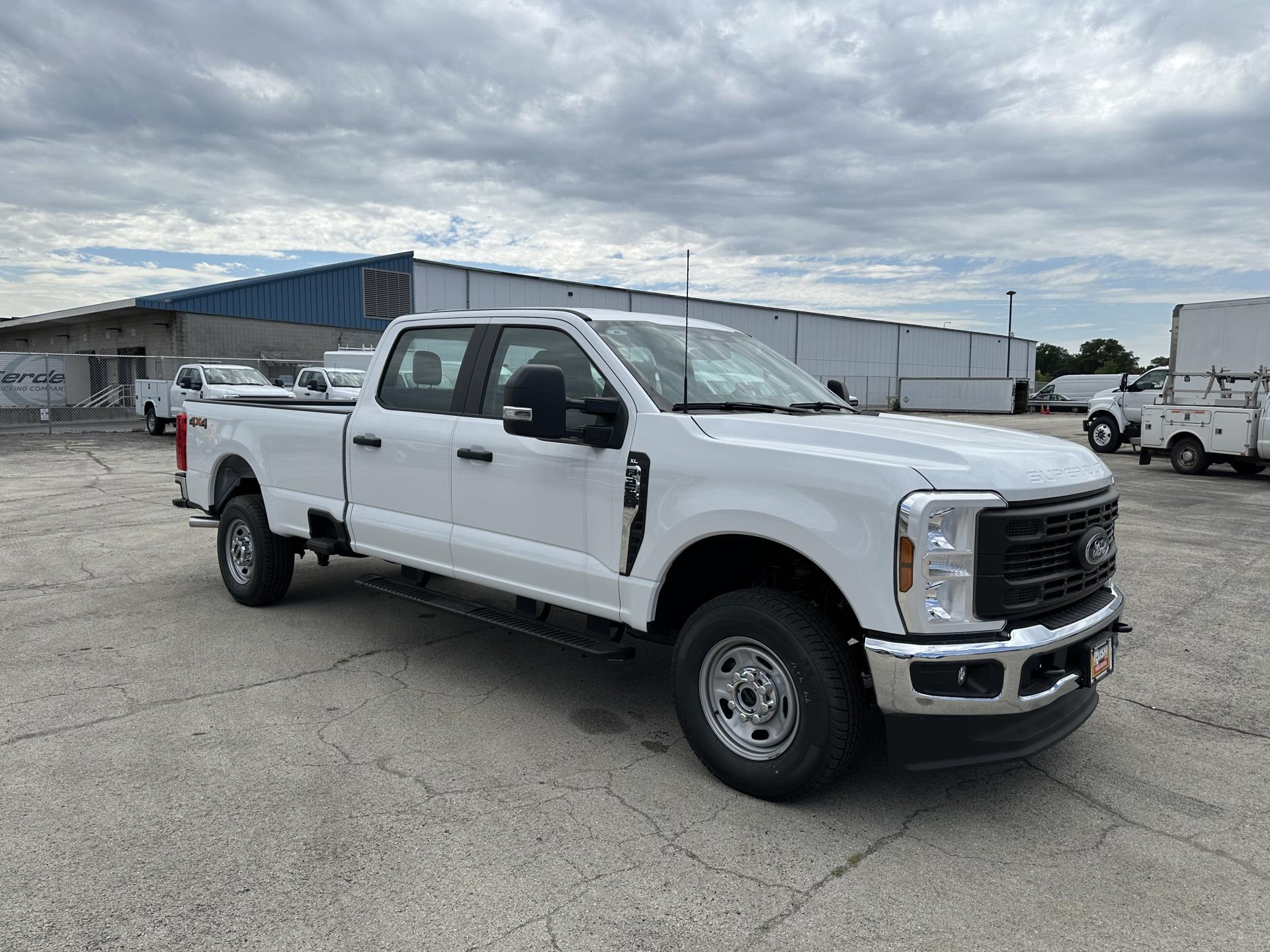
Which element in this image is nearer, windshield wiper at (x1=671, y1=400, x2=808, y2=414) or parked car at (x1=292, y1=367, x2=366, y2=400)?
windshield wiper at (x1=671, y1=400, x2=808, y2=414)

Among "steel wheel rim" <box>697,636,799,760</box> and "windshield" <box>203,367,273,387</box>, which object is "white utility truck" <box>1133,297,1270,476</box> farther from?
"windshield" <box>203,367,273,387</box>

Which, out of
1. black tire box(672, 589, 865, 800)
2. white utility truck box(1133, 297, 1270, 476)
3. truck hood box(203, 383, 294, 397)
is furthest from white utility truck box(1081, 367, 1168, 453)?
black tire box(672, 589, 865, 800)

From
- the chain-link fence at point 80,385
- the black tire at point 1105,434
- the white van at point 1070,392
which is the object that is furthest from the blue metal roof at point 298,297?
the white van at point 1070,392

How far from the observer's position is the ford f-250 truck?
325 cm

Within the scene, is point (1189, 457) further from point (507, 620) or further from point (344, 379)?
point (344, 379)

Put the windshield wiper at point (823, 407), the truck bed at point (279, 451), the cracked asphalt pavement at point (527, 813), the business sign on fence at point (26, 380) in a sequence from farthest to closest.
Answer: the business sign on fence at point (26, 380), the truck bed at point (279, 451), the windshield wiper at point (823, 407), the cracked asphalt pavement at point (527, 813)

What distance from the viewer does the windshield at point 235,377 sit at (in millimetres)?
22750

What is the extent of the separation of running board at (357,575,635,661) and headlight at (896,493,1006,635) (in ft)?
4.54

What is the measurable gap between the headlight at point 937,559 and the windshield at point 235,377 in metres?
21.8

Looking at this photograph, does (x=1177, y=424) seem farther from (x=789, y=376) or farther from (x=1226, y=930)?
(x=1226, y=930)

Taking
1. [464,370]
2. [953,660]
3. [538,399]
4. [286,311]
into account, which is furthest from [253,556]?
[286,311]

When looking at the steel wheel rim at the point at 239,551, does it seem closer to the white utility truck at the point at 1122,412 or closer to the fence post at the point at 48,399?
the white utility truck at the point at 1122,412

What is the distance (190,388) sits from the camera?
22766mm

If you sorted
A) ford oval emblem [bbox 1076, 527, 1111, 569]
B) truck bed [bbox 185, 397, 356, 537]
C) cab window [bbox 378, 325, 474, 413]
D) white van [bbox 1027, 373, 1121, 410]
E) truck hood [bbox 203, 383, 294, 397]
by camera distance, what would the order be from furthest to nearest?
white van [bbox 1027, 373, 1121, 410], truck hood [bbox 203, 383, 294, 397], truck bed [bbox 185, 397, 356, 537], cab window [bbox 378, 325, 474, 413], ford oval emblem [bbox 1076, 527, 1111, 569]
